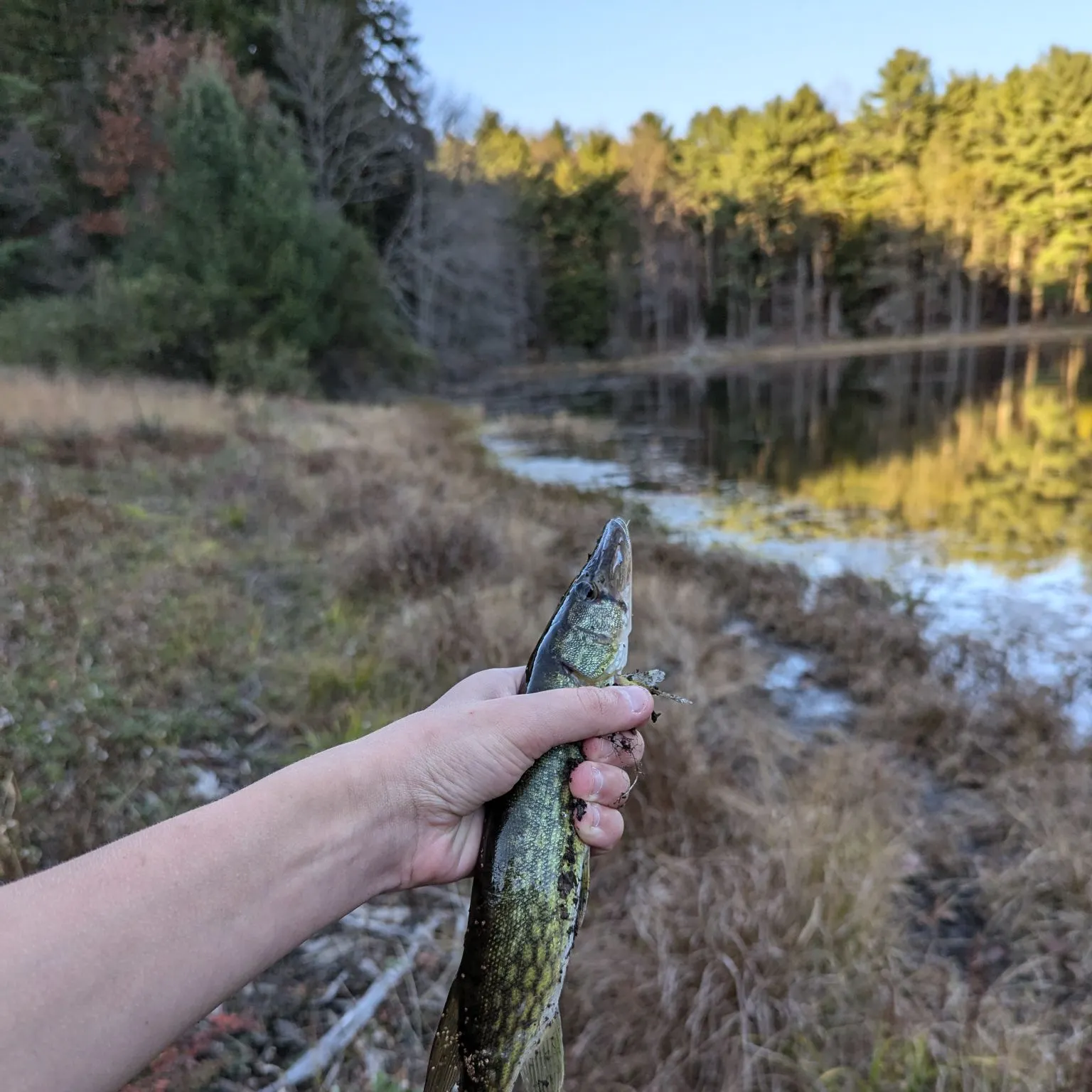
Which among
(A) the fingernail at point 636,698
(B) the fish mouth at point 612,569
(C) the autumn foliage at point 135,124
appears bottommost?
(A) the fingernail at point 636,698

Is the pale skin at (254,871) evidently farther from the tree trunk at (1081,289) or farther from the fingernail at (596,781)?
the tree trunk at (1081,289)

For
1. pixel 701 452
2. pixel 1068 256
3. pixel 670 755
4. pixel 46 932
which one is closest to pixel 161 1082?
pixel 46 932

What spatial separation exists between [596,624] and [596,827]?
22.1 inches

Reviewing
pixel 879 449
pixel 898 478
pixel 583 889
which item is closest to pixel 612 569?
pixel 583 889

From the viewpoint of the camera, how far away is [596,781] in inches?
83.0

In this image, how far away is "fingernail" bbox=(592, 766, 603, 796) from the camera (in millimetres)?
2107

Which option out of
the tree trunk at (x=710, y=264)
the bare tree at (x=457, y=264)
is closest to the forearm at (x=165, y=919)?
the bare tree at (x=457, y=264)

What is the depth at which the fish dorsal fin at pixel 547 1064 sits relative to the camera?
1875mm

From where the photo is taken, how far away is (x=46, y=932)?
142cm

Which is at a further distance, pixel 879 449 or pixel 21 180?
pixel 21 180

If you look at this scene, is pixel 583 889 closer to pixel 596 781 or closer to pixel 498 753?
pixel 596 781

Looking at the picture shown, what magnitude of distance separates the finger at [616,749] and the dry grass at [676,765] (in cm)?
129

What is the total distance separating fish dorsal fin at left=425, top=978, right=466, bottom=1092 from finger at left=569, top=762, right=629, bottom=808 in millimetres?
596

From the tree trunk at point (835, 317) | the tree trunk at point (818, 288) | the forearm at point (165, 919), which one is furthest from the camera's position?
the tree trunk at point (835, 317)
